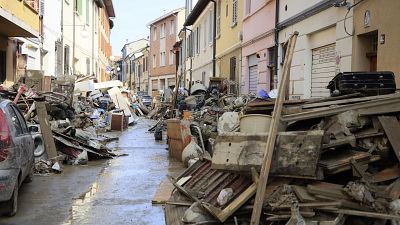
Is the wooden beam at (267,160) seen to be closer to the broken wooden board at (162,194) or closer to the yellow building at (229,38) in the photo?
the broken wooden board at (162,194)

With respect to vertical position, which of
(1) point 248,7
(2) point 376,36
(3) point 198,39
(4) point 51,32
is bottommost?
(2) point 376,36

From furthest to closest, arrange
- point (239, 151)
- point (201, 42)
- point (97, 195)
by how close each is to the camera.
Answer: point (201, 42) < point (97, 195) < point (239, 151)

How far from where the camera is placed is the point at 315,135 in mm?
5262

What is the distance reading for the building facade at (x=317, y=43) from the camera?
931 cm

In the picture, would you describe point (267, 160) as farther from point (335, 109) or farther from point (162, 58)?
point (162, 58)

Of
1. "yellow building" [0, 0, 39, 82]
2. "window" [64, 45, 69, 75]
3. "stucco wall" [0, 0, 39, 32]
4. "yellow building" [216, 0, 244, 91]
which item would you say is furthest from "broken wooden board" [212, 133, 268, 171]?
"window" [64, 45, 69, 75]

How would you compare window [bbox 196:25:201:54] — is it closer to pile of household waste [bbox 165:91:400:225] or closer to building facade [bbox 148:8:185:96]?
building facade [bbox 148:8:185:96]

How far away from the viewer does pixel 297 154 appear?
5.29 metres

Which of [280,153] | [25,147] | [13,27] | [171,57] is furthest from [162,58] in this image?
[280,153]

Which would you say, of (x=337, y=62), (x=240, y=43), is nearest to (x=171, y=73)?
(x=240, y=43)

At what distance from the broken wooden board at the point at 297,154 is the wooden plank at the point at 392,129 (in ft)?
2.45

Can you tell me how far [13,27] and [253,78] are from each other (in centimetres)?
799

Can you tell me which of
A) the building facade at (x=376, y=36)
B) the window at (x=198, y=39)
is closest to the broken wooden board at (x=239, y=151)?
the building facade at (x=376, y=36)

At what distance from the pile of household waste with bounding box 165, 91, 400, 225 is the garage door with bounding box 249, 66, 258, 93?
1069 centimetres
